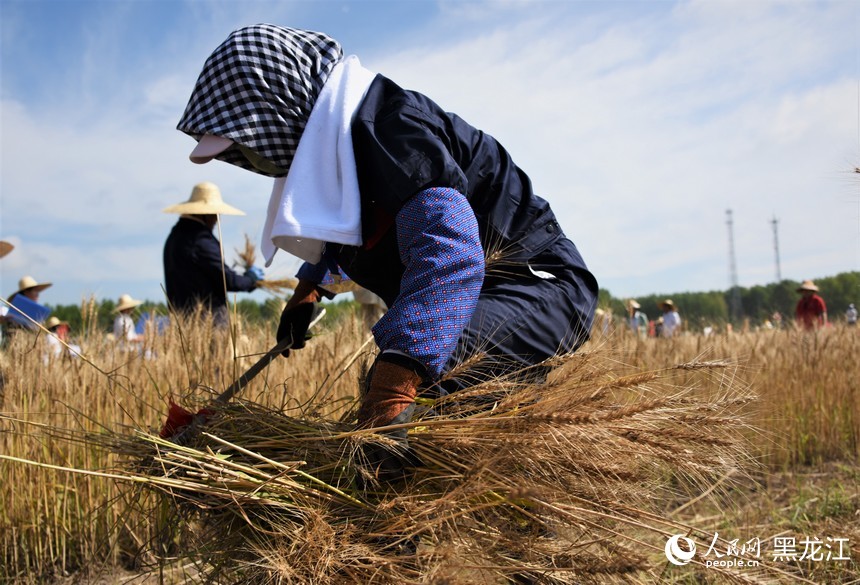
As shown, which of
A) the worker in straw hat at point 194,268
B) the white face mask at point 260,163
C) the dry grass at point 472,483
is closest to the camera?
the dry grass at point 472,483

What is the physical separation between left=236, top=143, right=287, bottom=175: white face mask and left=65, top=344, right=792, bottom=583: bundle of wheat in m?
0.67

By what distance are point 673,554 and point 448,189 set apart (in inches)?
34.6

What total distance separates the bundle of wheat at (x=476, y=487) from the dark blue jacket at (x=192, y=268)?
3.30 meters

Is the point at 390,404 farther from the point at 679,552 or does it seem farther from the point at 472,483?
the point at 679,552

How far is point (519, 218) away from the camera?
1.74 meters

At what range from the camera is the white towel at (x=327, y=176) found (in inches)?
58.9

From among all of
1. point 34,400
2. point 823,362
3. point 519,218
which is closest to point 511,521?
point 519,218

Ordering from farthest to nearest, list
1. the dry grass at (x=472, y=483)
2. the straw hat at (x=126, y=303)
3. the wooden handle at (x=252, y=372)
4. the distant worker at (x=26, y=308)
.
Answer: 1. the straw hat at (x=126, y=303)
2. the distant worker at (x=26, y=308)
3. the wooden handle at (x=252, y=372)
4. the dry grass at (x=472, y=483)

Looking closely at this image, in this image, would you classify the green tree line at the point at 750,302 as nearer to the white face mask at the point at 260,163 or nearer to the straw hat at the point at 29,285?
the white face mask at the point at 260,163

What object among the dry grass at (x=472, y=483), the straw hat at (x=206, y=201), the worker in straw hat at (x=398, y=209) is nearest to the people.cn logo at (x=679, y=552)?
the dry grass at (x=472, y=483)

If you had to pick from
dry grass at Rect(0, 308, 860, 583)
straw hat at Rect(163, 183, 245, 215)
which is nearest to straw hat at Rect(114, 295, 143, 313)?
straw hat at Rect(163, 183, 245, 215)

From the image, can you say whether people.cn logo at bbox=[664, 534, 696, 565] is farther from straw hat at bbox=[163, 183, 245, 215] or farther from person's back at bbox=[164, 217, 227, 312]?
straw hat at bbox=[163, 183, 245, 215]

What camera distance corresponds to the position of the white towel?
150 cm

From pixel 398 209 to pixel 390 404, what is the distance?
40 centimetres
